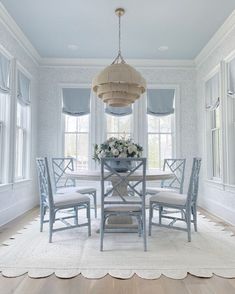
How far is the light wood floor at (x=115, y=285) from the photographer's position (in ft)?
6.29

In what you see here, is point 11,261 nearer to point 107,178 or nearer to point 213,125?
point 107,178

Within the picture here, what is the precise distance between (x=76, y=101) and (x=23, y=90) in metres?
1.26

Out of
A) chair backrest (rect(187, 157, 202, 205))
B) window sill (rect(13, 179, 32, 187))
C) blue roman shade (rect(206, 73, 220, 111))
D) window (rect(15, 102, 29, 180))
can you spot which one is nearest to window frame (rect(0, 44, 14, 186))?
window sill (rect(13, 179, 32, 187))

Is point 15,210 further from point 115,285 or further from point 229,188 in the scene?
point 229,188

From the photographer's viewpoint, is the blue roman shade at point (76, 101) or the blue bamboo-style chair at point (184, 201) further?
the blue roman shade at point (76, 101)

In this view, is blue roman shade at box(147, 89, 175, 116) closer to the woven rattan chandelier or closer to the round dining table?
the woven rattan chandelier

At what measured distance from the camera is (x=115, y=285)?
200cm

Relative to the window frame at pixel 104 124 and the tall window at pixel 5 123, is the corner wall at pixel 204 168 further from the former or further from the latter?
the tall window at pixel 5 123

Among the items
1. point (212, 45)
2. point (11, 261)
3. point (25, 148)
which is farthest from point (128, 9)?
point (11, 261)

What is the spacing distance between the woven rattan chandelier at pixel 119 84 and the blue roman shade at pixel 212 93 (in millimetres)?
1914

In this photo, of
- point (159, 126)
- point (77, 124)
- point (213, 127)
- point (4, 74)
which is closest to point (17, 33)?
point (4, 74)

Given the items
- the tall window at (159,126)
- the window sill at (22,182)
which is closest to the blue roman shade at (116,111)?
the tall window at (159,126)

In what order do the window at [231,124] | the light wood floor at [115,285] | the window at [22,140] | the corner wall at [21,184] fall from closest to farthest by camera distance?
the light wood floor at [115,285] → the corner wall at [21,184] → the window at [231,124] → the window at [22,140]

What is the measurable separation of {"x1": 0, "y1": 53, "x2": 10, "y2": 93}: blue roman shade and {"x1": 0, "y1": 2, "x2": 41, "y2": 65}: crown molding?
19.5 inches
